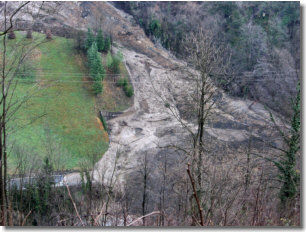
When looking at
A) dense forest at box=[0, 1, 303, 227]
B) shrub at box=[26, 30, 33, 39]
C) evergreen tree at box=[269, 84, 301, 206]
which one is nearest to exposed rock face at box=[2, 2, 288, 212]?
dense forest at box=[0, 1, 303, 227]

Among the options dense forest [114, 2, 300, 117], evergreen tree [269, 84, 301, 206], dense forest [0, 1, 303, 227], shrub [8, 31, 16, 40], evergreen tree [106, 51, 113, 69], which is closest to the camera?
shrub [8, 31, 16, 40]

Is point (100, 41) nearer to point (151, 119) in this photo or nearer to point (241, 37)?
point (151, 119)

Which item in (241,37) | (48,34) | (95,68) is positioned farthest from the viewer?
(241,37)

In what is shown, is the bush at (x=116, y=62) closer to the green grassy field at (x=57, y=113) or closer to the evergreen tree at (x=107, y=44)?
the evergreen tree at (x=107, y=44)

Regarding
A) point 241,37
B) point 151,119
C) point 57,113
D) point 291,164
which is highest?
point 241,37

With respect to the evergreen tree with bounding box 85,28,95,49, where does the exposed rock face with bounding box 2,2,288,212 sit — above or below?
below

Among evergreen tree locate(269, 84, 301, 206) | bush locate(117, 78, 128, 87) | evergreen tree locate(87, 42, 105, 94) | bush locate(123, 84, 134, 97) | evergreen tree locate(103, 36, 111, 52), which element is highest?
evergreen tree locate(103, 36, 111, 52)

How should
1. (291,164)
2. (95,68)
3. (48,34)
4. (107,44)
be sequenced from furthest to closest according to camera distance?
(107,44), (95,68), (291,164), (48,34)

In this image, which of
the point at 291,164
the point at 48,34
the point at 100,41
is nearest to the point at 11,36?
the point at 48,34

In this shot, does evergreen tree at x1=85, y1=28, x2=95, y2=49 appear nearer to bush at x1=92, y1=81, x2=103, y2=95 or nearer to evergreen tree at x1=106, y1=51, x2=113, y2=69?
evergreen tree at x1=106, y1=51, x2=113, y2=69
